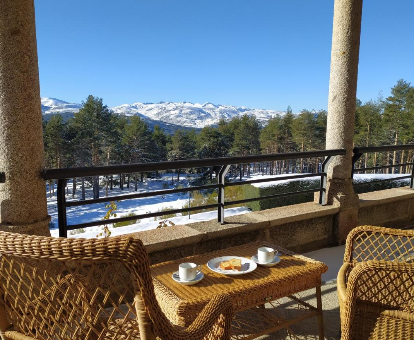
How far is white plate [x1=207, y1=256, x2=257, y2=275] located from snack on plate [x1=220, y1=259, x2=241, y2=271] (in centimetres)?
2

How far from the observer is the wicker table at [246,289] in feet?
5.29

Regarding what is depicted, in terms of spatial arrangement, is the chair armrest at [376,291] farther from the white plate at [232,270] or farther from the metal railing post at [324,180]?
the metal railing post at [324,180]

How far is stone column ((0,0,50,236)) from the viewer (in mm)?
2035

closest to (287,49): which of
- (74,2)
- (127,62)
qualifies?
(74,2)

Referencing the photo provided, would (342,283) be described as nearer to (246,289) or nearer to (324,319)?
(246,289)

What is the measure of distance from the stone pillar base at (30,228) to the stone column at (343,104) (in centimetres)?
276

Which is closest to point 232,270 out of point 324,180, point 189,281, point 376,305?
point 189,281

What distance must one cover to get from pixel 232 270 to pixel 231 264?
0.04 metres

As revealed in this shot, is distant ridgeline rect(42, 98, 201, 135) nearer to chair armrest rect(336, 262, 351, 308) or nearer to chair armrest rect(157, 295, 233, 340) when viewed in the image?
chair armrest rect(336, 262, 351, 308)

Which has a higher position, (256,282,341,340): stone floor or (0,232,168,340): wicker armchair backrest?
(0,232,168,340): wicker armchair backrest

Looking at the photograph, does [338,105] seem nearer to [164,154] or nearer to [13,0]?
[13,0]

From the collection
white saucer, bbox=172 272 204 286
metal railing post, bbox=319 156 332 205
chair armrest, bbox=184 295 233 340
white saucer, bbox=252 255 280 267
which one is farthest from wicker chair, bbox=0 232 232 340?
metal railing post, bbox=319 156 332 205

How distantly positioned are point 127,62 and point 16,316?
Answer: 381ft

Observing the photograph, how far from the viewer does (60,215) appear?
234cm
